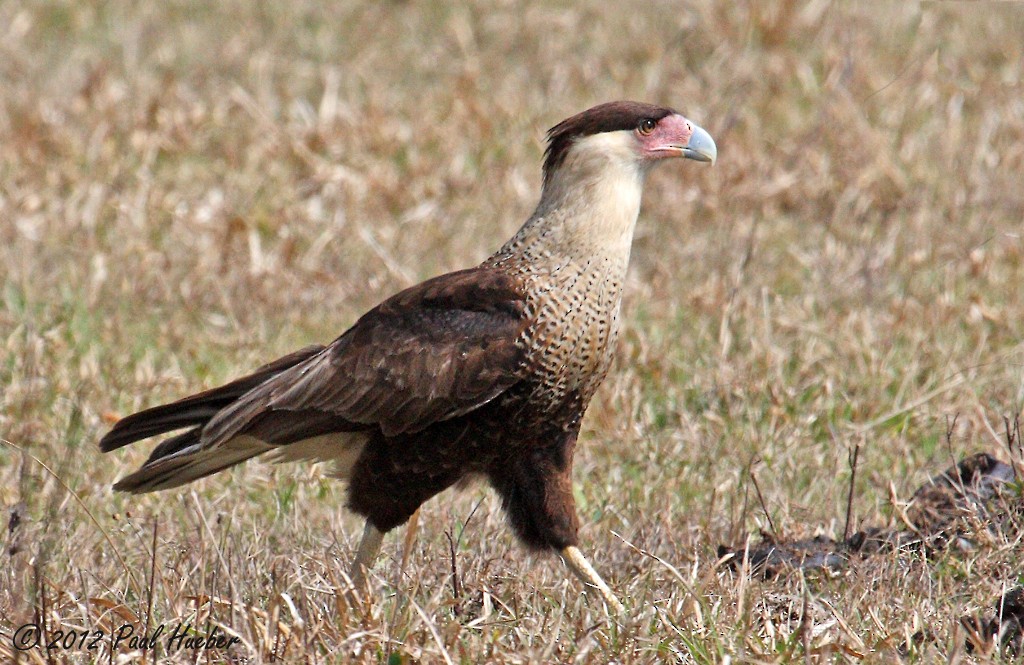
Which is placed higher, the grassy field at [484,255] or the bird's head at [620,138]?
the bird's head at [620,138]

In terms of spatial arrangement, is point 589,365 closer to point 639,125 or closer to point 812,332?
point 639,125

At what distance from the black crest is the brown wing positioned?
0.40 metres

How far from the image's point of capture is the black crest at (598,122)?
4031mm

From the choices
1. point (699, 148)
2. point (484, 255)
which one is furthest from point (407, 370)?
point (484, 255)

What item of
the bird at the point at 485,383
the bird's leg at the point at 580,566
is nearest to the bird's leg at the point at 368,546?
the bird at the point at 485,383

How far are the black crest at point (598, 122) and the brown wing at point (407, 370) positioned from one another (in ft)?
1.31

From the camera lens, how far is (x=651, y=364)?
546 cm

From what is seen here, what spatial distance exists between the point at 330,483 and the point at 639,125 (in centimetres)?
159

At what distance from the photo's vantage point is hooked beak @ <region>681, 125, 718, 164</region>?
13.6ft

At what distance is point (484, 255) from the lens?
6699mm

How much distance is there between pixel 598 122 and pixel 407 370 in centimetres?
84

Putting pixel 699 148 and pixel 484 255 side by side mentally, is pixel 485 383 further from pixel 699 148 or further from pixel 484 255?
pixel 484 255

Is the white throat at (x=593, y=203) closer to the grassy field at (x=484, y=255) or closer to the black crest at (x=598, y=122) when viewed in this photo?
the black crest at (x=598, y=122)

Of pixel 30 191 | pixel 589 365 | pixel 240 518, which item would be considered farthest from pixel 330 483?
pixel 30 191
